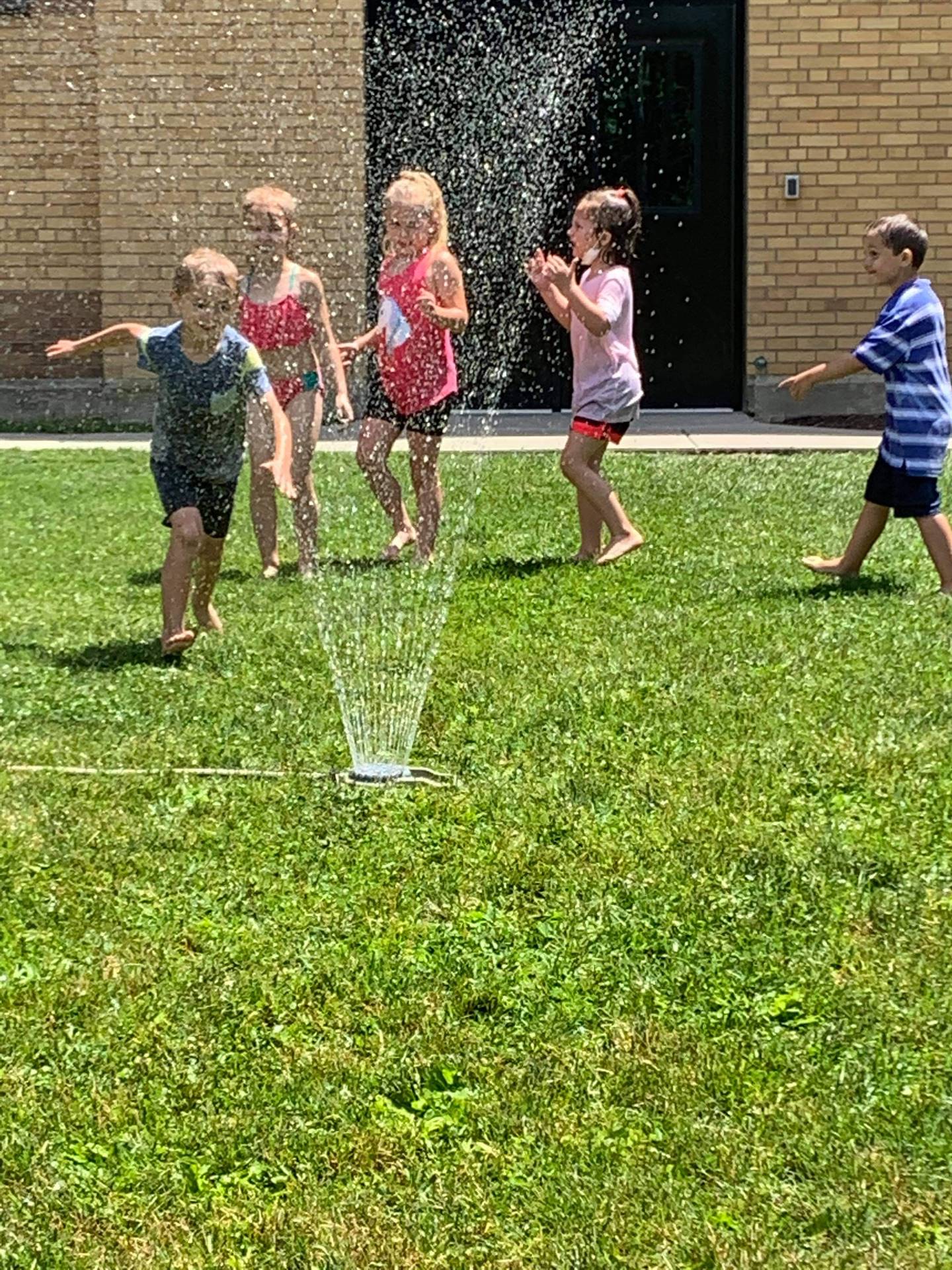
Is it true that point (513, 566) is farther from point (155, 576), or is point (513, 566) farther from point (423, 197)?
point (423, 197)

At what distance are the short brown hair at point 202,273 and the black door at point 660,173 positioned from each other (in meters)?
8.73

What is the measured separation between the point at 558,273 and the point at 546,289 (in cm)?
18

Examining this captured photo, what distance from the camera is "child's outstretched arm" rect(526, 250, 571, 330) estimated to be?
7523 mm

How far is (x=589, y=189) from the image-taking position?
15.1 m

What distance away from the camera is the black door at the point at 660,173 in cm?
1514

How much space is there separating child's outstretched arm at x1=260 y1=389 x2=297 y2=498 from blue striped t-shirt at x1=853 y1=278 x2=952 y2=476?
2.22m

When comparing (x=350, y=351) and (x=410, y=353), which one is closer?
(x=350, y=351)

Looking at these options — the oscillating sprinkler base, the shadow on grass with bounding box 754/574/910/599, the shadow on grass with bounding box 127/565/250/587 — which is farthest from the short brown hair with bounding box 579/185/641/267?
the oscillating sprinkler base

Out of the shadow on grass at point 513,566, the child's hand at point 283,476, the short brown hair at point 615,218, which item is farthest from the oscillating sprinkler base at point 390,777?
the short brown hair at point 615,218

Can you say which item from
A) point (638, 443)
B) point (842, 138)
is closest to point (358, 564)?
point (638, 443)

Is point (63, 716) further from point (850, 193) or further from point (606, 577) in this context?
point (850, 193)

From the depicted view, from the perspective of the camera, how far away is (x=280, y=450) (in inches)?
241

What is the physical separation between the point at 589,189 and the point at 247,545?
22.8 feet

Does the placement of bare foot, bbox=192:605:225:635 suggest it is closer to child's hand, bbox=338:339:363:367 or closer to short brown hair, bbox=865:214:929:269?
child's hand, bbox=338:339:363:367
